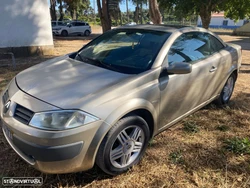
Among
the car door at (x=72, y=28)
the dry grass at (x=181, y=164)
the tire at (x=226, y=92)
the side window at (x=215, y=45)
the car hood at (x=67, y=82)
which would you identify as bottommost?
the dry grass at (x=181, y=164)

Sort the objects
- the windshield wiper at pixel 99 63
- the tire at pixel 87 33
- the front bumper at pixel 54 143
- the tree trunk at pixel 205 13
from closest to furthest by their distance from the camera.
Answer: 1. the front bumper at pixel 54 143
2. the windshield wiper at pixel 99 63
3. the tree trunk at pixel 205 13
4. the tire at pixel 87 33

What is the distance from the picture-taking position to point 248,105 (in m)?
4.45

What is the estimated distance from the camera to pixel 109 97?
2.14 meters

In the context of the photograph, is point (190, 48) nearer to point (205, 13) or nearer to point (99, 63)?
point (99, 63)

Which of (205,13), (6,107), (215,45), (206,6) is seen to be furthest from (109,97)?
(206,6)

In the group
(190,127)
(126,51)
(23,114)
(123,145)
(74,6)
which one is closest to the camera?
(23,114)

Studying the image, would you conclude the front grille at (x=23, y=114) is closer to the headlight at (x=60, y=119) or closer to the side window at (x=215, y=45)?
the headlight at (x=60, y=119)

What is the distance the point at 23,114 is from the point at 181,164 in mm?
1834

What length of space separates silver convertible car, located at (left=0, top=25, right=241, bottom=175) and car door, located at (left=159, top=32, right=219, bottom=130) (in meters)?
0.01

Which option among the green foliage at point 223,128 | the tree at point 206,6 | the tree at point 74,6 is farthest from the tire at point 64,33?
the green foliage at point 223,128

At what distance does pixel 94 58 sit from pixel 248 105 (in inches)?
128

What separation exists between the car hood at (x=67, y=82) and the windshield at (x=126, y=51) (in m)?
0.19

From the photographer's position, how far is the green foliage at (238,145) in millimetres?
2934

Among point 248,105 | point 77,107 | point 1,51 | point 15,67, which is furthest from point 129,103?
point 1,51
